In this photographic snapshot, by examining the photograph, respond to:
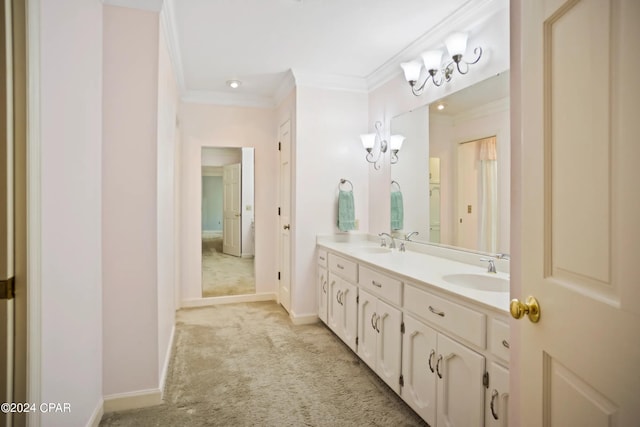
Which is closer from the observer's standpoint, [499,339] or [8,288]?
[8,288]

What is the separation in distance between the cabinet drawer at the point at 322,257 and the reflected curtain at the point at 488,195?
145cm

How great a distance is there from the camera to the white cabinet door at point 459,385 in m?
1.46

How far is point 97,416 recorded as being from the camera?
6.29 feet

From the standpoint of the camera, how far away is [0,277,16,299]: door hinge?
1.15m

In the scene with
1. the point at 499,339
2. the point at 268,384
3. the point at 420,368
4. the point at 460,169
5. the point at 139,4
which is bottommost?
the point at 268,384

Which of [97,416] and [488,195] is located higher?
[488,195]

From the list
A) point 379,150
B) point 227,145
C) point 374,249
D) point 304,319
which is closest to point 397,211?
point 374,249

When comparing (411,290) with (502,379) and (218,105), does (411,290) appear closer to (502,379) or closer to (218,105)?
(502,379)

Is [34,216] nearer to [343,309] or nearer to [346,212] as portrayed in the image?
[343,309]

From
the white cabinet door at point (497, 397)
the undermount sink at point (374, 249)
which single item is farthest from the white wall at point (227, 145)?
the white cabinet door at point (497, 397)

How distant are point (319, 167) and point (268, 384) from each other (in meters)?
2.00

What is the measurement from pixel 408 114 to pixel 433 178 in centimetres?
65

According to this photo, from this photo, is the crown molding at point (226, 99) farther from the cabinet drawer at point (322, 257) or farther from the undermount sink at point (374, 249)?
the undermount sink at point (374, 249)

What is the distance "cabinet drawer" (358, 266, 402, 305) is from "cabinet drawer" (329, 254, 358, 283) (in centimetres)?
10
